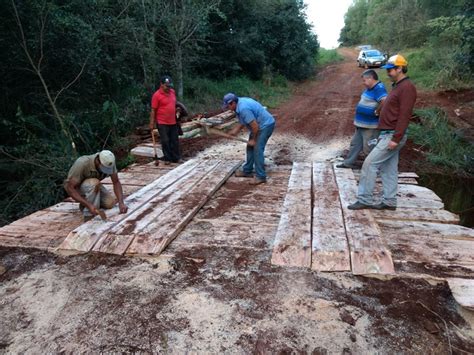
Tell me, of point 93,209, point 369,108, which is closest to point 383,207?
point 369,108

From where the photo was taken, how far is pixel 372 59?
22.1 metres

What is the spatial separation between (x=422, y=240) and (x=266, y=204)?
167 centimetres

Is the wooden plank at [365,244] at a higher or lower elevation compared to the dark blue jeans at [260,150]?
lower

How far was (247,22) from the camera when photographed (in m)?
15.6

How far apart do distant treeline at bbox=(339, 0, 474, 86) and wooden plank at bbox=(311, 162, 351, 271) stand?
6.45 meters

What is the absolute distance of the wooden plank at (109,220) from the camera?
3.14 metres

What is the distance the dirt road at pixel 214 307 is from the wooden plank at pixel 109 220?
6.1 inches

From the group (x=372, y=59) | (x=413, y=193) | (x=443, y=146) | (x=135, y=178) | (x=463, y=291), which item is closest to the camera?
(x=463, y=291)

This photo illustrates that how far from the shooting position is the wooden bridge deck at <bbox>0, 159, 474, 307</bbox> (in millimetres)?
2807

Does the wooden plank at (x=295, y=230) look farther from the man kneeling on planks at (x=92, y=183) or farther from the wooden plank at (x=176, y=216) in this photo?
the man kneeling on planks at (x=92, y=183)

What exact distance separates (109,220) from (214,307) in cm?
166

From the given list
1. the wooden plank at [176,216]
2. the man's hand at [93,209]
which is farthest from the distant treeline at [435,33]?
the man's hand at [93,209]

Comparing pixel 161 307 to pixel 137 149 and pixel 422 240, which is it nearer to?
pixel 422 240

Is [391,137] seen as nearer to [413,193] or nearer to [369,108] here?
[413,193]
